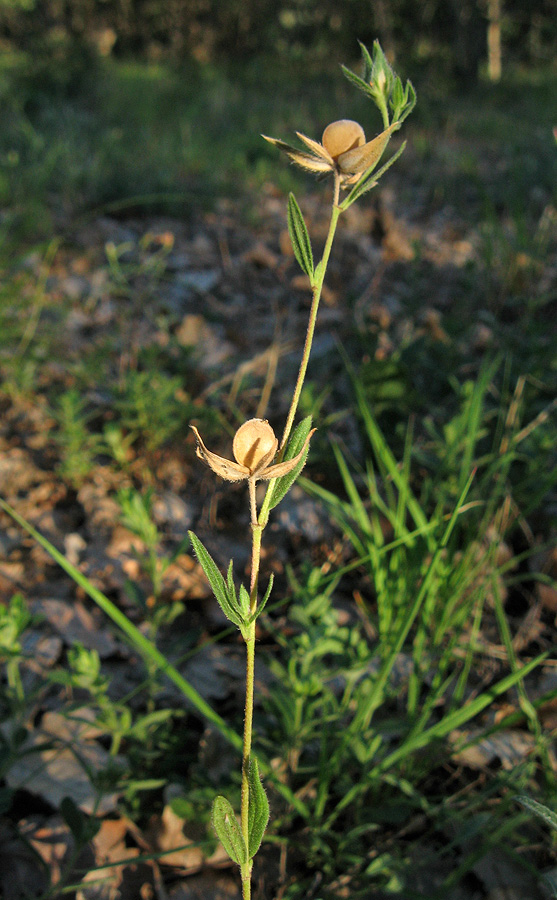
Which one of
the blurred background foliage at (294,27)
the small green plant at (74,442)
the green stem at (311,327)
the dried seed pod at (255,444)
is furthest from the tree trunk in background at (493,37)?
the dried seed pod at (255,444)

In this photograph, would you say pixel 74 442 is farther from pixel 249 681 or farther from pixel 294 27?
pixel 294 27

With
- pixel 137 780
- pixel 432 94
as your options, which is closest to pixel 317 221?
pixel 137 780

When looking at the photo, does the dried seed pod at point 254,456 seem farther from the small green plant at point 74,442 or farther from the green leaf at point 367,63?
the small green plant at point 74,442

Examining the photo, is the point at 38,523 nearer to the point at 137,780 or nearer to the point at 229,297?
the point at 137,780

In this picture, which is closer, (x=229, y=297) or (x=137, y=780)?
(x=137, y=780)

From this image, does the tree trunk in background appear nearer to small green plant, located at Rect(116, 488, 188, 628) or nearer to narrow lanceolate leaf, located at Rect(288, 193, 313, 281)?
small green plant, located at Rect(116, 488, 188, 628)

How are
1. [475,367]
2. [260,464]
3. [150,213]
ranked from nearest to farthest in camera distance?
[260,464] → [475,367] → [150,213]

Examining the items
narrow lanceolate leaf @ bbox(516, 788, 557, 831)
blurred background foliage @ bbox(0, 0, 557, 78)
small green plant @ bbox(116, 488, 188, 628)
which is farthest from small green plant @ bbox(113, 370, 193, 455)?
blurred background foliage @ bbox(0, 0, 557, 78)

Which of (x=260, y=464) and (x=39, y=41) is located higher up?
(x=260, y=464)
